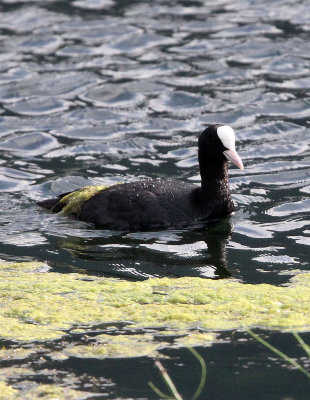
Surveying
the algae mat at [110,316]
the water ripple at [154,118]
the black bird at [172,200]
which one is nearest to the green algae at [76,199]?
the black bird at [172,200]

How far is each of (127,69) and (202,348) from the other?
7.58m

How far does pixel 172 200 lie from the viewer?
764 cm

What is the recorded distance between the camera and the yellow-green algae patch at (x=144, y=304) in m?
Answer: 5.35

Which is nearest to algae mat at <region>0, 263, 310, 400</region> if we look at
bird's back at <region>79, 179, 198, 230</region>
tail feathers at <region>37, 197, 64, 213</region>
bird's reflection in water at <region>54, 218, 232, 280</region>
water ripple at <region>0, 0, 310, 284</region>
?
bird's reflection in water at <region>54, 218, 232, 280</region>

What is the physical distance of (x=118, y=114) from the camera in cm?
1095

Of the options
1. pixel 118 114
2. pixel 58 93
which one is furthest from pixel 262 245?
pixel 58 93

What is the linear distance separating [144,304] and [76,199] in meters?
2.49

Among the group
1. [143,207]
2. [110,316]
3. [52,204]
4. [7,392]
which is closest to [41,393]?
[7,392]

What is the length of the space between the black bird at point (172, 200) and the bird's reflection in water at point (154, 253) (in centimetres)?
10

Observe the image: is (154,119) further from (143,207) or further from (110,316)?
(110,316)

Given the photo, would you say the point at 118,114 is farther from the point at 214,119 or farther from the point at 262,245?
the point at 262,245

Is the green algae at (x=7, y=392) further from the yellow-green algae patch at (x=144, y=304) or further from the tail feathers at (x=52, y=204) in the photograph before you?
the tail feathers at (x=52, y=204)

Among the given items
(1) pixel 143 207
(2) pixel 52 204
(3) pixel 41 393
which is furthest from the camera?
(2) pixel 52 204

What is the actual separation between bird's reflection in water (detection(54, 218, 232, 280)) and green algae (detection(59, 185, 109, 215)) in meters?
0.41
